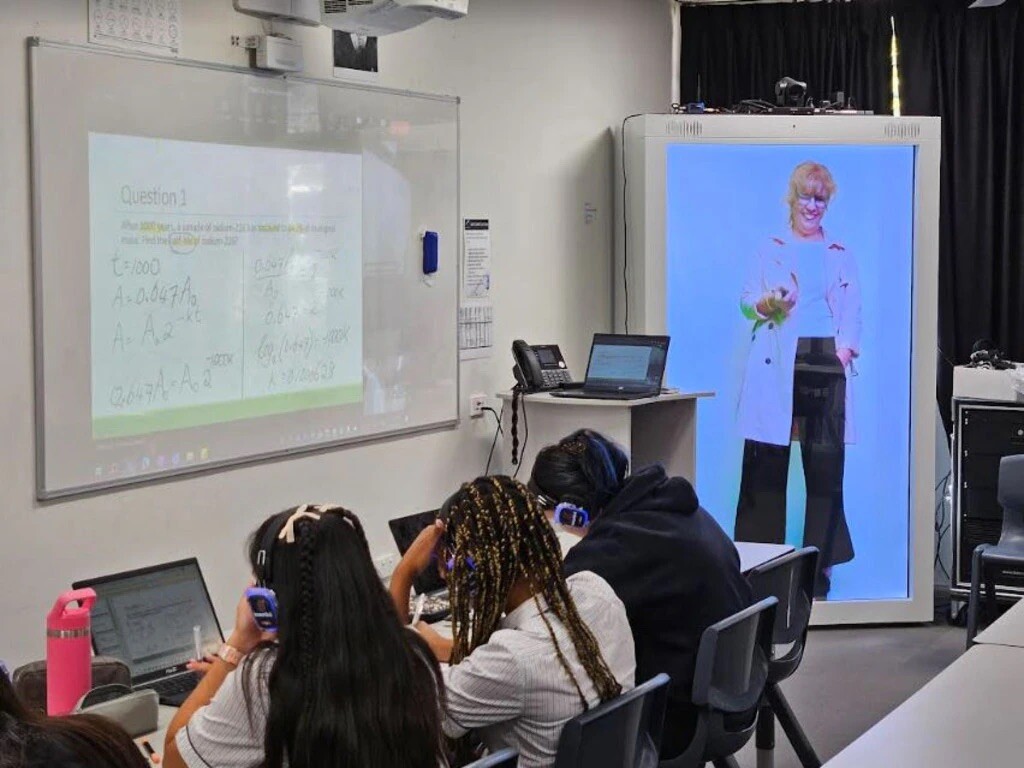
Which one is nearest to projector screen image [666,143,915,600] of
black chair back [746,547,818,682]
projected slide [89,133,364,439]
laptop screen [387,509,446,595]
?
projected slide [89,133,364,439]

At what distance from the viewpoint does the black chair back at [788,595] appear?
3760 millimetres

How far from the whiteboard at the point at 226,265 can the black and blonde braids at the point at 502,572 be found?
157 centimetres

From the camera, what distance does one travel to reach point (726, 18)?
658 cm

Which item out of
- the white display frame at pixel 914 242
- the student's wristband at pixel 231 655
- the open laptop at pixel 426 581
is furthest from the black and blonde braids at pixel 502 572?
the white display frame at pixel 914 242

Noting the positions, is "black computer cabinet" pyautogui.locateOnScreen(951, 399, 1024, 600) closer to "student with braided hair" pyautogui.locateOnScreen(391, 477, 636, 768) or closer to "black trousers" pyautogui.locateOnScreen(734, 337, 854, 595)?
"black trousers" pyautogui.locateOnScreen(734, 337, 854, 595)

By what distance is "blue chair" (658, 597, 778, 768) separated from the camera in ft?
10.3

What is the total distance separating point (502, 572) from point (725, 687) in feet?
3.18

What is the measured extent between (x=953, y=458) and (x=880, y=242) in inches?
38.6

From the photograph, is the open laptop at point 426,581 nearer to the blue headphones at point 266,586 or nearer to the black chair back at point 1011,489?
the blue headphones at point 266,586

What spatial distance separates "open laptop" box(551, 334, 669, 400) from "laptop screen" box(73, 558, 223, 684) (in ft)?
6.86

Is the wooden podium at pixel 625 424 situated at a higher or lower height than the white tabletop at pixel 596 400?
lower

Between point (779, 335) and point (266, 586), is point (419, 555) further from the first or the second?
point (779, 335)

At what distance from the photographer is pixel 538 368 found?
17.4 ft


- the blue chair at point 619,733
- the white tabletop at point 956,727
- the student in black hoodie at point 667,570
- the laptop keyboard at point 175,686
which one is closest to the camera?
the white tabletop at point 956,727
